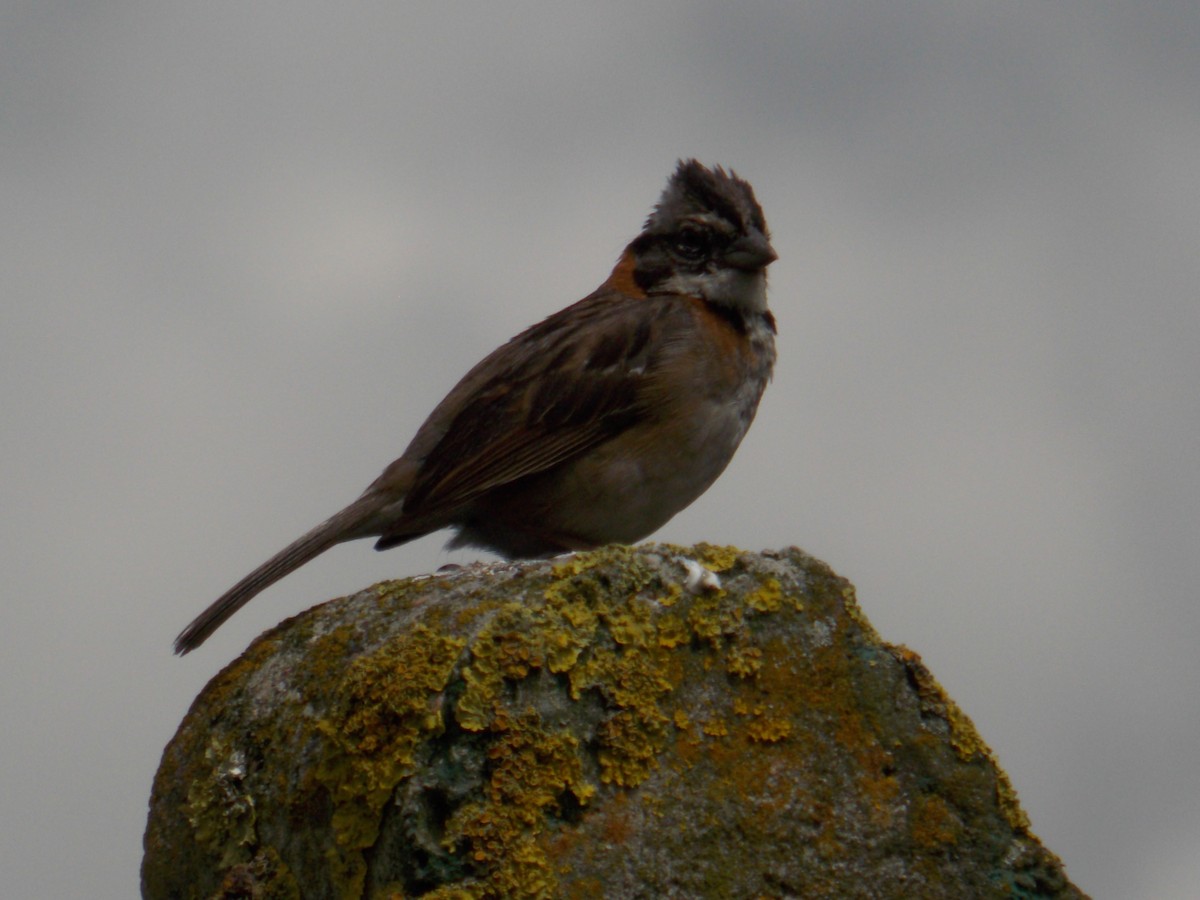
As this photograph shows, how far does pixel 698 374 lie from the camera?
6.55 m

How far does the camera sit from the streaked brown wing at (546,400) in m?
6.36

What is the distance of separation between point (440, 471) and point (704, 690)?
9.48 feet

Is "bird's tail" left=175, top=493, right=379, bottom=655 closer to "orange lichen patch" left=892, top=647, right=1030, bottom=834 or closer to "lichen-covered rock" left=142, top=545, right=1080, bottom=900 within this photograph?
"lichen-covered rock" left=142, top=545, right=1080, bottom=900

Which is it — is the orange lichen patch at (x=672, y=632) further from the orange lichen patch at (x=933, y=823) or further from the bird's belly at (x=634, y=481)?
the bird's belly at (x=634, y=481)

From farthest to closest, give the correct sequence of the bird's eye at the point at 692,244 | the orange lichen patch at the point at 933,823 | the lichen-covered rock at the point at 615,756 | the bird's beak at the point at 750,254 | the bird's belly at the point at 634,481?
the bird's eye at the point at 692,244, the bird's beak at the point at 750,254, the bird's belly at the point at 634,481, the orange lichen patch at the point at 933,823, the lichen-covered rock at the point at 615,756

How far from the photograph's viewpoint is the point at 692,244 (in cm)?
729

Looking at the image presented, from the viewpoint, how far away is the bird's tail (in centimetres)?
586

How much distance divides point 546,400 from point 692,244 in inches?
46.7

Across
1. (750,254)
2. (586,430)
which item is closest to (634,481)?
(586,430)

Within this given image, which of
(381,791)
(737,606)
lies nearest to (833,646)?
(737,606)

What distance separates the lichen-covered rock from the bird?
217 centimetres

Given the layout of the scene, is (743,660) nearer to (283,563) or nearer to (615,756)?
(615,756)

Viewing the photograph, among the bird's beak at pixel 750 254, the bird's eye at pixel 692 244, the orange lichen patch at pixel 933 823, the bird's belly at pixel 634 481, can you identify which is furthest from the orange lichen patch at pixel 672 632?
the bird's eye at pixel 692 244

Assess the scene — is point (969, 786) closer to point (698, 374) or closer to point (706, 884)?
point (706, 884)
